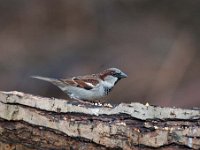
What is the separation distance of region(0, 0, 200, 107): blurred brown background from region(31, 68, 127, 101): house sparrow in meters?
2.60

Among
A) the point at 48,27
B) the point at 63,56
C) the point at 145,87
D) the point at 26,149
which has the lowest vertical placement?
the point at 26,149

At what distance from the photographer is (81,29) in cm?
940

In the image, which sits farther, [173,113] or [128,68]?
[128,68]

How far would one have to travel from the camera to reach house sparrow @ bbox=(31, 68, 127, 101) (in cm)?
476

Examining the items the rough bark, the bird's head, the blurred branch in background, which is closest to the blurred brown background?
the blurred branch in background

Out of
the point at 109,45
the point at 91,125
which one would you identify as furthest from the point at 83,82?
the point at 109,45

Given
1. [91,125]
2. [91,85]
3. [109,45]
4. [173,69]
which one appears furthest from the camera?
[109,45]

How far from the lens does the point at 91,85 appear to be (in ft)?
→ 15.8

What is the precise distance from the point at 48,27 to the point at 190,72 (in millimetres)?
2371

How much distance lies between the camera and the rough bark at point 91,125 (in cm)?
363

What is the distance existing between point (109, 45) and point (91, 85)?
13.3 feet

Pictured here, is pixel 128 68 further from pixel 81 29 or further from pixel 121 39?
pixel 81 29

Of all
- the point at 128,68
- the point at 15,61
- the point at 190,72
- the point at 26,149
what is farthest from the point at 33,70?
the point at 26,149

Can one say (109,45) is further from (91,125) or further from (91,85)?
(91,125)
